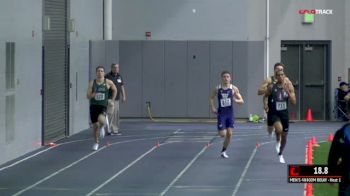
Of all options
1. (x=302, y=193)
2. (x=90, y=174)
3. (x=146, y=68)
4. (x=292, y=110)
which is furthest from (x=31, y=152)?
(x=292, y=110)

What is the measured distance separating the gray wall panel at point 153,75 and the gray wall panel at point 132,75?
160mm

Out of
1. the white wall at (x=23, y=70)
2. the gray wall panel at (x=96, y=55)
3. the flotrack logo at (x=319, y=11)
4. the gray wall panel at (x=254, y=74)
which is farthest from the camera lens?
the flotrack logo at (x=319, y=11)

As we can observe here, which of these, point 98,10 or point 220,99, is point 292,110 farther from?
point 220,99

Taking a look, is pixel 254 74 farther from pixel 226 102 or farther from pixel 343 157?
pixel 343 157

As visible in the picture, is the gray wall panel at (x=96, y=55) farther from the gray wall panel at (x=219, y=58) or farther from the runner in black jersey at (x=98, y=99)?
the runner in black jersey at (x=98, y=99)

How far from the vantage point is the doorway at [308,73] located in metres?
35.8

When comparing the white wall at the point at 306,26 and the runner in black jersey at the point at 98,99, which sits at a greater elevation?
the white wall at the point at 306,26

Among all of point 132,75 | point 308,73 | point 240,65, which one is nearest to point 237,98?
point 240,65

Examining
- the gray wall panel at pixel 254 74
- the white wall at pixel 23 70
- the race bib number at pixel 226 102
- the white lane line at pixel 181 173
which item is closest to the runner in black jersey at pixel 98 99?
the white wall at pixel 23 70

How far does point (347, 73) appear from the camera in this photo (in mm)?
35750

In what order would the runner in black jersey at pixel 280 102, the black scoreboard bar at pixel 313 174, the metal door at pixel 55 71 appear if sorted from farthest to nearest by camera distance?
the metal door at pixel 55 71 < the runner in black jersey at pixel 280 102 < the black scoreboard bar at pixel 313 174

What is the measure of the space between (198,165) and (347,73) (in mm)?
15893

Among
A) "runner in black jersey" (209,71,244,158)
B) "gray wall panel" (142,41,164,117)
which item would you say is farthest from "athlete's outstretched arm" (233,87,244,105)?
"gray wall panel" (142,41,164,117)

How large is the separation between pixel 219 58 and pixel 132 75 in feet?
11.3
